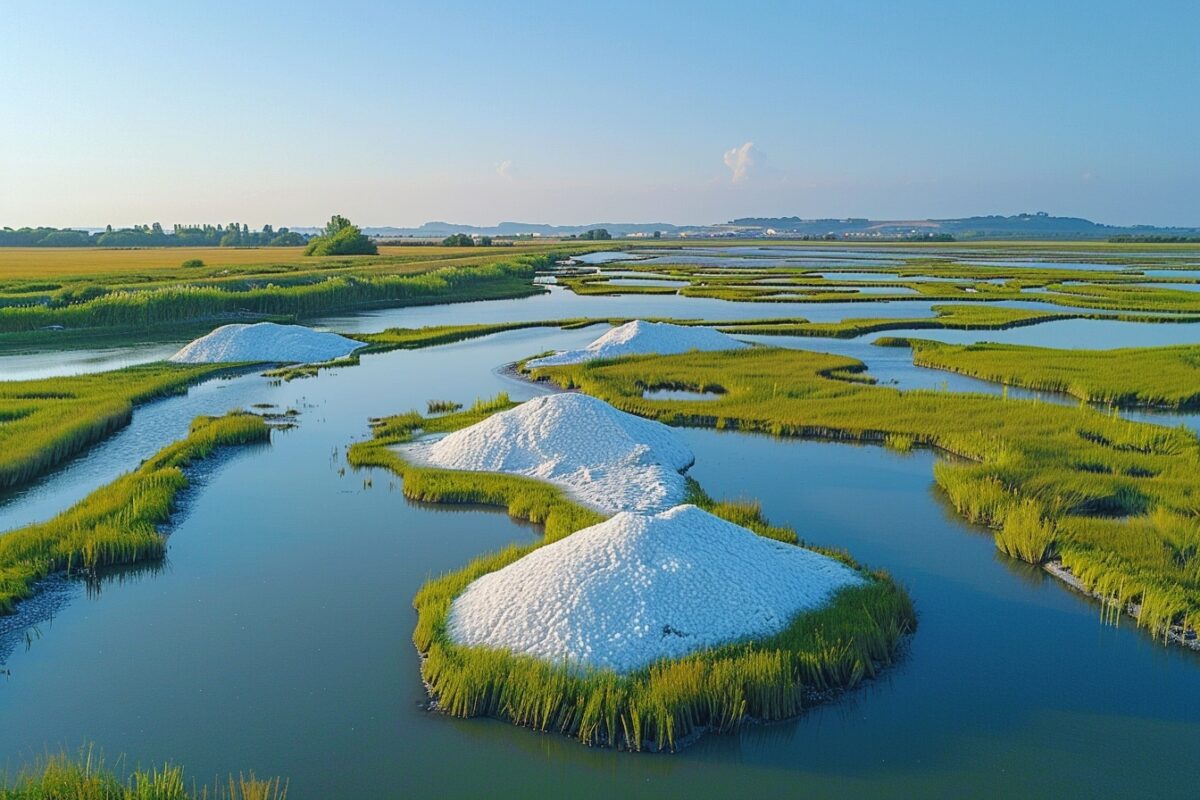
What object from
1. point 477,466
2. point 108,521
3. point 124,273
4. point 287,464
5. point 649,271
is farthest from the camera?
point 649,271

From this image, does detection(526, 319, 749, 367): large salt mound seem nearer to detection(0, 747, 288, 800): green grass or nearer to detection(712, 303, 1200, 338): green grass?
detection(712, 303, 1200, 338): green grass

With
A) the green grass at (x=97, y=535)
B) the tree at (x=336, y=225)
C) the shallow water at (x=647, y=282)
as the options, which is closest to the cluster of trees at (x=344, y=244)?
the tree at (x=336, y=225)

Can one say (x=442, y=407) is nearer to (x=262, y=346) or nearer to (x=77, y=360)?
(x=262, y=346)

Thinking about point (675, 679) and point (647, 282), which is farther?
point (647, 282)

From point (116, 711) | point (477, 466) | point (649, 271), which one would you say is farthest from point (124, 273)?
point (116, 711)

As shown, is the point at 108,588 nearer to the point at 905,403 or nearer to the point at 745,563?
the point at 745,563

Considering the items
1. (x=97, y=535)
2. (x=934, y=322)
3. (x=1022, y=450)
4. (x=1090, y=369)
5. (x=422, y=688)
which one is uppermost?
(x=934, y=322)

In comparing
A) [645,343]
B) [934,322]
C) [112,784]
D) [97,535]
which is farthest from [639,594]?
[934,322]

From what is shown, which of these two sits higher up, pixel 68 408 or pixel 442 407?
pixel 68 408
